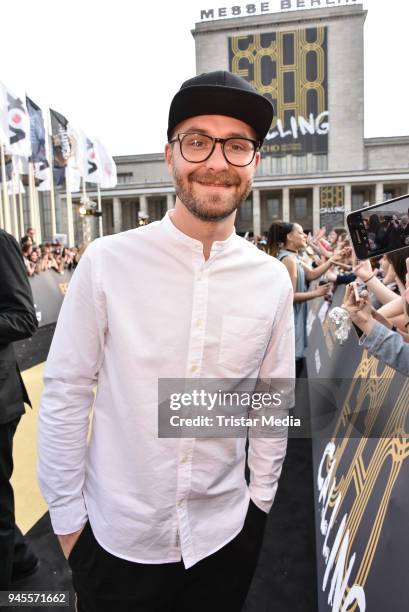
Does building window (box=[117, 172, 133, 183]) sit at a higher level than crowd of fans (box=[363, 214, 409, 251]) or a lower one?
higher

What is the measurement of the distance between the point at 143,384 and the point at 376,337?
3.86ft

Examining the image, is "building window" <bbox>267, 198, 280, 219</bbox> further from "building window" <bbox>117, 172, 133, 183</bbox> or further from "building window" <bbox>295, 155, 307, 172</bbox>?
"building window" <bbox>117, 172, 133, 183</bbox>

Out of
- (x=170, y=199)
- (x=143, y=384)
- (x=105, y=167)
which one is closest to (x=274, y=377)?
(x=143, y=384)

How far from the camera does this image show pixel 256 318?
5.08 feet

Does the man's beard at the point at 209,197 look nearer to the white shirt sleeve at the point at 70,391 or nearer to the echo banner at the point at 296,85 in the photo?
the white shirt sleeve at the point at 70,391

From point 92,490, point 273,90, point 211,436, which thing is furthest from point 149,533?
point 273,90

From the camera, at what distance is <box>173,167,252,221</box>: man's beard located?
142 centimetres

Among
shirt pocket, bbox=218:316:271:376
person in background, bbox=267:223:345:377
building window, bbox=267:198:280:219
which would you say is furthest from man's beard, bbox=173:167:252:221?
building window, bbox=267:198:280:219

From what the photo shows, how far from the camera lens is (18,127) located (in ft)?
52.0

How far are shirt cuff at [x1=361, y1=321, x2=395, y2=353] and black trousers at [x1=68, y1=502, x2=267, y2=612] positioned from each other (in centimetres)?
97

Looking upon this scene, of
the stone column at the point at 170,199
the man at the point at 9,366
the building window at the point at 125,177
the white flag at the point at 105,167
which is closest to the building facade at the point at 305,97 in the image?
the stone column at the point at 170,199

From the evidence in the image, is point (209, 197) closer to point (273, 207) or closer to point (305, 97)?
point (273, 207)

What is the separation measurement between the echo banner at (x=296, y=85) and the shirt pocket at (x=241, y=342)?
54861 millimetres

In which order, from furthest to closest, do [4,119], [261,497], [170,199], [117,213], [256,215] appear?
[117,213] → [170,199] → [256,215] → [4,119] → [261,497]
